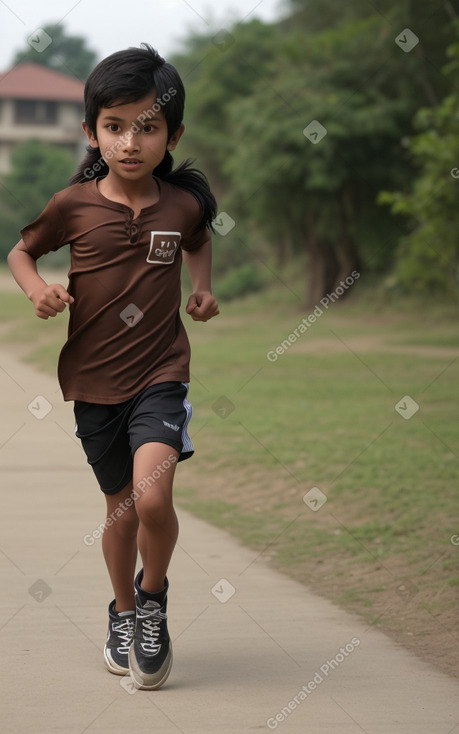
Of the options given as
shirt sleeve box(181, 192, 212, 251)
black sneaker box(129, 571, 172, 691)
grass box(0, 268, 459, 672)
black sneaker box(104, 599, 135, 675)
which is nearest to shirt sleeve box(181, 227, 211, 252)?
shirt sleeve box(181, 192, 212, 251)

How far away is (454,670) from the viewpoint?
425cm

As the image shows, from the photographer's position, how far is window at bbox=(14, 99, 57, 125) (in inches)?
2894

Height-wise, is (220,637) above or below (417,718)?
below

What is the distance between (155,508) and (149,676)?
Result: 567mm

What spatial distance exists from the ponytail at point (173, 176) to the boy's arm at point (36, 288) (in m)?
0.31

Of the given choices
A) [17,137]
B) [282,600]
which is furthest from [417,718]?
[17,137]

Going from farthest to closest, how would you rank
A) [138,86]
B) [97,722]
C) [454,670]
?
[454,670], [138,86], [97,722]

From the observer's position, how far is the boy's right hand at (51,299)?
12.0 feet

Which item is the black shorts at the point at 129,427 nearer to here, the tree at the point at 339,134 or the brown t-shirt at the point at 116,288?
the brown t-shirt at the point at 116,288

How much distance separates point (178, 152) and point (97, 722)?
34.9 m

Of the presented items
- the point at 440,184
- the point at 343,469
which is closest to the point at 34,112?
the point at 440,184

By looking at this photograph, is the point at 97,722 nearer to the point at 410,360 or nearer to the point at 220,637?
the point at 220,637

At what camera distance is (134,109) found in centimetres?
382

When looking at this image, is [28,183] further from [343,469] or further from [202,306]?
[202,306]
